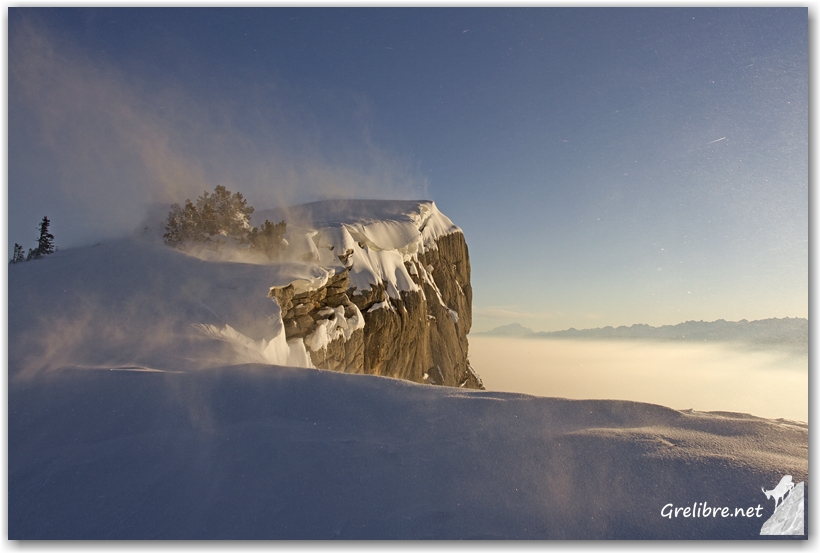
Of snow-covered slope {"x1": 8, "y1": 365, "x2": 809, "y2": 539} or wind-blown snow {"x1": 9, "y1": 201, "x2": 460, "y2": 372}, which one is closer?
snow-covered slope {"x1": 8, "y1": 365, "x2": 809, "y2": 539}

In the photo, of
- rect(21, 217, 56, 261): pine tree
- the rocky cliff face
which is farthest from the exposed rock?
rect(21, 217, 56, 261): pine tree

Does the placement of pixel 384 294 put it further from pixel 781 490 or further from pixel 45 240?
pixel 781 490

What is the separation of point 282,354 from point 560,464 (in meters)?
12.1

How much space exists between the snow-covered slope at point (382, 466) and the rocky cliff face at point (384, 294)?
1211 centimetres

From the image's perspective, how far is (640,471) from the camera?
14.8ft

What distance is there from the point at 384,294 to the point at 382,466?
23.9 m

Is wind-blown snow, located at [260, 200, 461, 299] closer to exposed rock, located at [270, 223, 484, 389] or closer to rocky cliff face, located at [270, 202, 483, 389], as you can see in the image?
rocky cliff face, located at [270, 202, 483, 389]

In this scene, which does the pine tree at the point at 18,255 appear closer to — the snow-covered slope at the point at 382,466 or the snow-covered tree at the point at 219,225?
the snow-covered tree at the point at 219,225

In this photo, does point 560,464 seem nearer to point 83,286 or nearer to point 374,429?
point 374,429

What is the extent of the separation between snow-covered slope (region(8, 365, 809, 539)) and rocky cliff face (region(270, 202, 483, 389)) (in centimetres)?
1211

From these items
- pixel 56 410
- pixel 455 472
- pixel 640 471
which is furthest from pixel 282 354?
pixel 640 471

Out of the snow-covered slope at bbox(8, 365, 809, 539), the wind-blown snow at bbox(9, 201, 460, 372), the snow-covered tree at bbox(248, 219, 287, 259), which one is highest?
the snow-covered tree at bbox(248, 219, 287, 259)

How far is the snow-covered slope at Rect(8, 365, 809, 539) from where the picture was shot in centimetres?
414

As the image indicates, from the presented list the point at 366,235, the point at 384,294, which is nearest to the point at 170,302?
the point at 384,294
